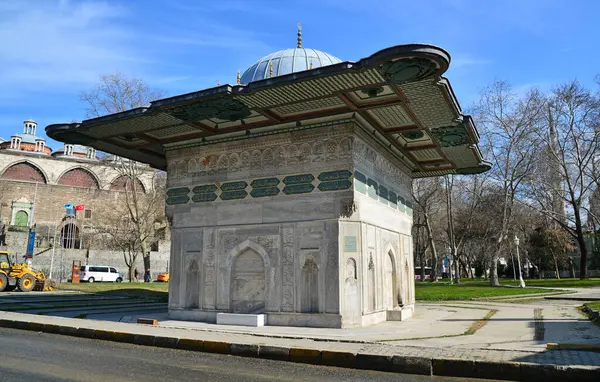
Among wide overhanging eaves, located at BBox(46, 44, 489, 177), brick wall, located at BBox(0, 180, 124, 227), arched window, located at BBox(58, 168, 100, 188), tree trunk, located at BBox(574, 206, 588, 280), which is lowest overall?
tree trunk, located at BBox(574, 206, 588, 280)

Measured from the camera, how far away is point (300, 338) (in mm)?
7574

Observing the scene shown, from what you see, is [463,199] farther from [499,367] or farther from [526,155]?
[499,367]

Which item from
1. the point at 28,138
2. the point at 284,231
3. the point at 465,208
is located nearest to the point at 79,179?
the point at 28,138

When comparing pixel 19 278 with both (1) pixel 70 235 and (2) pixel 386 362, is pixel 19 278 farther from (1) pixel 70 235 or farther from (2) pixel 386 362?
(1) pixel 70 235

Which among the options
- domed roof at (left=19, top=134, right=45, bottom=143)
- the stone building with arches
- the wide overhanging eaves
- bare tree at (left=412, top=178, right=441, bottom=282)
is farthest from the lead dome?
domed roof at (left=19, top=134, right=45, bottom=143)

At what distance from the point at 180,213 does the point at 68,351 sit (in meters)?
4.99

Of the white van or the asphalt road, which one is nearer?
the asphalt road

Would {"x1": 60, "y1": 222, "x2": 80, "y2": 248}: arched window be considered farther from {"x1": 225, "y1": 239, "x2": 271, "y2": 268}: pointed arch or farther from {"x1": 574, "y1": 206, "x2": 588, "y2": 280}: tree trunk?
{"x1": 574, "y1": 206, "x2": 588, "y2": 280}: tree trunk

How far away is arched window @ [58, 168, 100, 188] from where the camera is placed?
5291cm

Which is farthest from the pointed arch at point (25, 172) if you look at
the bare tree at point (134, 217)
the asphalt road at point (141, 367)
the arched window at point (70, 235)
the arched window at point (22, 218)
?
the asphalt road at point (141, 367)

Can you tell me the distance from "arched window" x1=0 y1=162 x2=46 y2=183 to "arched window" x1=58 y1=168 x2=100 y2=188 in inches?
89.4

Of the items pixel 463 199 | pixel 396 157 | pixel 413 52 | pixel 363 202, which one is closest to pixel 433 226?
pixel 463 199

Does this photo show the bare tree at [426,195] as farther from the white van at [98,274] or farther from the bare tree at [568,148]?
the white van at [98,274]

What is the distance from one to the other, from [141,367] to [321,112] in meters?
5.97
